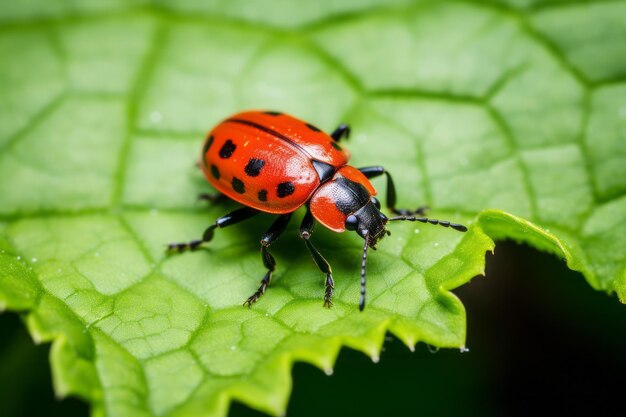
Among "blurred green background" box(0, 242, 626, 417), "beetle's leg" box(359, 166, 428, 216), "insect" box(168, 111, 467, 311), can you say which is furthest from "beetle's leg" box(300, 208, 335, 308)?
"blurred green background" box(0, 242, 626, 417)

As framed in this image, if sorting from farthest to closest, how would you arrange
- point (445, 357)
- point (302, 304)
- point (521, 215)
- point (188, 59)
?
point (188, 59) → point (445, 357) → point (521, 215) → point (302, 304)

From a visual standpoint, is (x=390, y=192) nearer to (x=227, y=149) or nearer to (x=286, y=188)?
(x=286, y=188)

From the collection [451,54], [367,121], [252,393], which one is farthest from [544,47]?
[252,393]

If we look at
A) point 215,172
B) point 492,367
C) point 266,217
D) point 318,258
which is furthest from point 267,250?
point 492,367

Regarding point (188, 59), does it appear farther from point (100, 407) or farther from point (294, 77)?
point (100, 407)

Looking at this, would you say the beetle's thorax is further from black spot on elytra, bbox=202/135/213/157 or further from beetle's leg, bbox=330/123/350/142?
black spot on elytra, bbox=202/135/213/157
